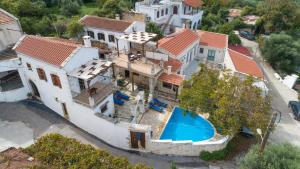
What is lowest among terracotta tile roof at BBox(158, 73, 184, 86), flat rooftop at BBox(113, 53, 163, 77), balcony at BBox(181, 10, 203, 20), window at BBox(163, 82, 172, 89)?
window at BBox(163, 82, 172, 89)

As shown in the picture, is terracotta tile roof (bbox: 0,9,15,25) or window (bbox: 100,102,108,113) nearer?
window (bbox: 100,102,108,113)

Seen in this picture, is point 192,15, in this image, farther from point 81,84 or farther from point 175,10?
point 81,84

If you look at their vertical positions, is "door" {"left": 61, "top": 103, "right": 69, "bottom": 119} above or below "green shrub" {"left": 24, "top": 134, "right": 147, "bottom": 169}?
below

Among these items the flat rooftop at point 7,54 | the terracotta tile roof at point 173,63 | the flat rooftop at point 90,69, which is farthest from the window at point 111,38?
the flat rooftop at point 7,54

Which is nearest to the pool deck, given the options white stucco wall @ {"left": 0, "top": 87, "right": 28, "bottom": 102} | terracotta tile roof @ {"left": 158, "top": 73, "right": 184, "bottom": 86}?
terracotta tile roof @ {"left": 158, "top": 73, "right": 184, "bottom": 86}

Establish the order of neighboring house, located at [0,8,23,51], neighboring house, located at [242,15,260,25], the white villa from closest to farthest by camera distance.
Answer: the white villa
neighboring house, located at [0,8,23,51]
neighboring house, located at [242,15,260,25]

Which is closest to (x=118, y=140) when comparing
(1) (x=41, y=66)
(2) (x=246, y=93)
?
(1) (x=41, y=66)

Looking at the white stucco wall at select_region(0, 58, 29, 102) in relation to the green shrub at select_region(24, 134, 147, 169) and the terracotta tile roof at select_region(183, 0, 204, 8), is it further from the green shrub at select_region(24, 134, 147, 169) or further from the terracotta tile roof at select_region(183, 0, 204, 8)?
the terracotta tile roof at select_region(183, 0, 204, 8)
